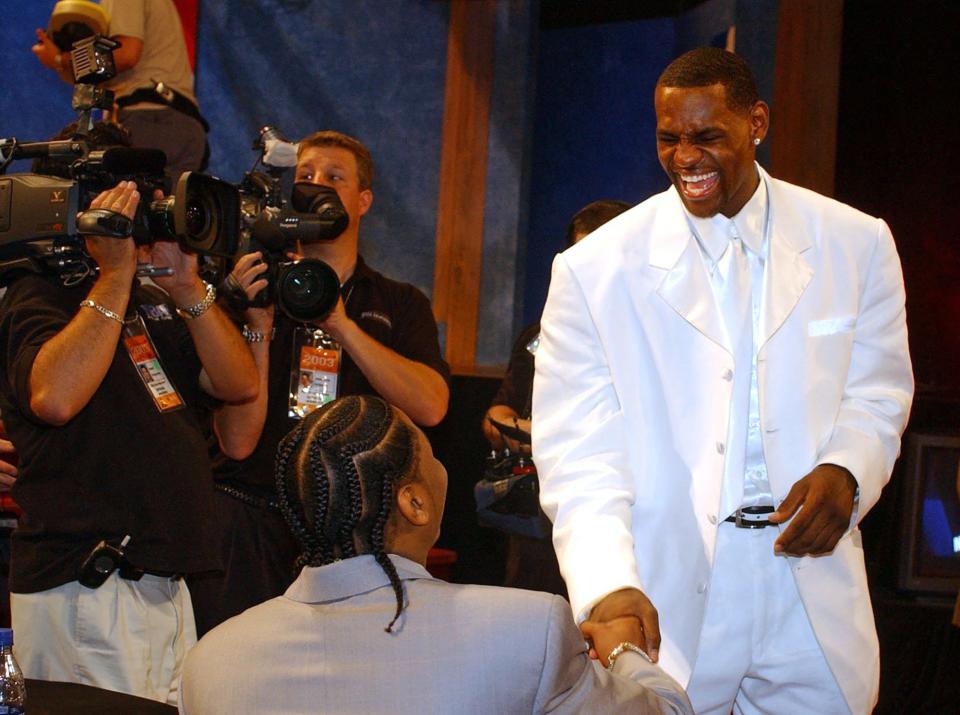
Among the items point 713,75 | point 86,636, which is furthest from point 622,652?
point 86,636

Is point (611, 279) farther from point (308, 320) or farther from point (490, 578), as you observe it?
point (490, 578)

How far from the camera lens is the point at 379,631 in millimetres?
1660

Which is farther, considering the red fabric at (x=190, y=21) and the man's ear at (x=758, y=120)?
the red fabric at (x=190, y=21)

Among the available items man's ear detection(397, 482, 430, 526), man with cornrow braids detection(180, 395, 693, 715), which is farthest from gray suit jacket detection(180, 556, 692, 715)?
man's ear detection(397, 482, 430, 526)

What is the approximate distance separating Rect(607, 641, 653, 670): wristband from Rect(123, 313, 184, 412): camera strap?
53.1 inches

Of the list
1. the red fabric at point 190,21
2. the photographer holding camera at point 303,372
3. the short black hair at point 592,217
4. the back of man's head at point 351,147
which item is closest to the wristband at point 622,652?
the photographer holding camera at point 303,372

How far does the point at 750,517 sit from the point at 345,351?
154 centimetres

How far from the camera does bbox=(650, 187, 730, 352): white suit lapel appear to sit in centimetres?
230

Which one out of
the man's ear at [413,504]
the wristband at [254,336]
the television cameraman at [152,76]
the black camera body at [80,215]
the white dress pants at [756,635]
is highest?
the television cameraman at [152,76]

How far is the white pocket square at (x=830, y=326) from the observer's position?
2309mm

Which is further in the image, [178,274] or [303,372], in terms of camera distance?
[303,372]

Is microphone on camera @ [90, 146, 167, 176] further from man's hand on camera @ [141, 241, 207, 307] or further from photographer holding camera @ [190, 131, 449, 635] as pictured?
photographer holding camera @ [190, 131, 449, 635]

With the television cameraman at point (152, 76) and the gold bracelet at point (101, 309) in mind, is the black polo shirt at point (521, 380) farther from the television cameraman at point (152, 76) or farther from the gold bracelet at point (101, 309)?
the television cameraman at point (152, 76)

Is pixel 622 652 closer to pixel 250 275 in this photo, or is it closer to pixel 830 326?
pixel 830 326
